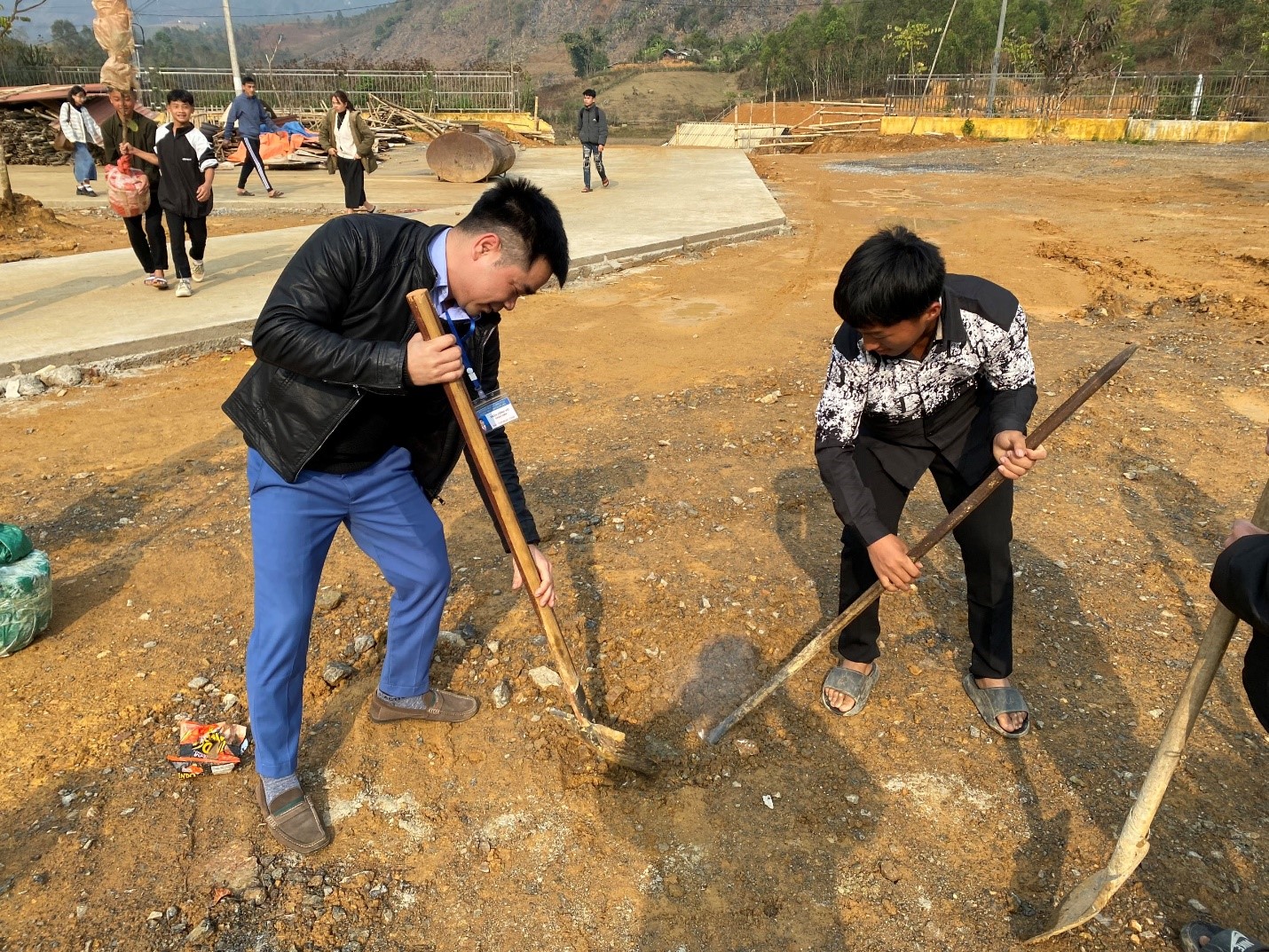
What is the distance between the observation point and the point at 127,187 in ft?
21.4

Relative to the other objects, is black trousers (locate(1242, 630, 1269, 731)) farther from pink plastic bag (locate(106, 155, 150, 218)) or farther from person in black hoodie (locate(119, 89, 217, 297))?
pink plastic bag (locate(106, 155, 150, 218))

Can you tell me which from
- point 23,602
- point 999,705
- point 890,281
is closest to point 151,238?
point 23,602

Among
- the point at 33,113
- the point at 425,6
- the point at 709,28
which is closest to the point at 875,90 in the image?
the point at 33,113

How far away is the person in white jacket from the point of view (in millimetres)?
12836

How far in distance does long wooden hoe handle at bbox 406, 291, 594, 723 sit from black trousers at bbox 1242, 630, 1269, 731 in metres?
1.61

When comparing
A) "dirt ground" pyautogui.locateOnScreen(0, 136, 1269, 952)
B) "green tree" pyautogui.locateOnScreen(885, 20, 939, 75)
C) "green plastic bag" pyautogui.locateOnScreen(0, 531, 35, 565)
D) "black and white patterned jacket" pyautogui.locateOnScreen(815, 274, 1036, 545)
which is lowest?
"dirt ground" pyautogui.locateOnScreen(0, 136, 1269, 952)

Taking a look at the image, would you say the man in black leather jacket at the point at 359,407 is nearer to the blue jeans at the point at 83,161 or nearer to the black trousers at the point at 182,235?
the black trousers at the point at 182,235

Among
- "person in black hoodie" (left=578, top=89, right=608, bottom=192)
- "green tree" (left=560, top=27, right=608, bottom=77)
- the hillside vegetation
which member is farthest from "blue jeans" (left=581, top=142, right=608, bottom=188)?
"green tree" (left=560, top=27, right=608, bottom=77)

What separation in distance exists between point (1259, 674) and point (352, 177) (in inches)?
412

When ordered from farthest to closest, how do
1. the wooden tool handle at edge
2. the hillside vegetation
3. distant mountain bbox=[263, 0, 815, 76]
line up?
distant mountain bbox=[263, 0, 815, 76]
the hillside vegetation
the wooden tool handle at edge

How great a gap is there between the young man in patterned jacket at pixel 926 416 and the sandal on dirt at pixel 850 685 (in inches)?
9.3

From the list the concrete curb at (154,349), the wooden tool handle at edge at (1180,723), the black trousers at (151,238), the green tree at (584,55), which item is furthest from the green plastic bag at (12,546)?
the green tree at (584,55)

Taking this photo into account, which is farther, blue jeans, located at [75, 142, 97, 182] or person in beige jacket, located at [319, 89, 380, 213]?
blue jeans, located at [75, 142, 97, 182]

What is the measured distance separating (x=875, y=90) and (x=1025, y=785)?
1817 inches
